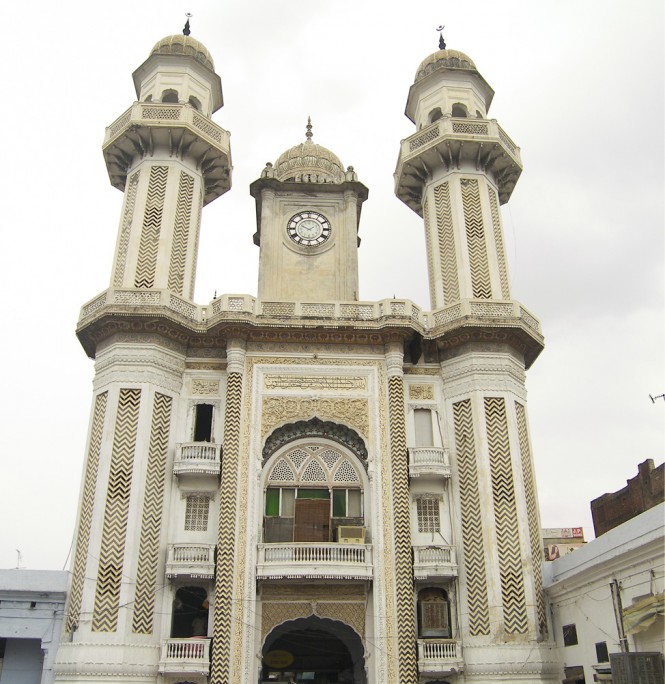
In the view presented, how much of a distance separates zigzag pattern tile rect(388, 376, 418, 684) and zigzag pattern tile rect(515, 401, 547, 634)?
3224 millimetres

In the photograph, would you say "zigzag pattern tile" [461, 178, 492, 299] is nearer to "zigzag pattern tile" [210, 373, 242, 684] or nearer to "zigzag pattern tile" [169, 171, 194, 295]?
"zigzag pattern tile" [210, 373, 242, 684]

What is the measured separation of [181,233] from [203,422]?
20.4ft

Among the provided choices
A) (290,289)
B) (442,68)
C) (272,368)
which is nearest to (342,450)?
(272,368)

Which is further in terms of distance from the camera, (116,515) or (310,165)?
(310,165)

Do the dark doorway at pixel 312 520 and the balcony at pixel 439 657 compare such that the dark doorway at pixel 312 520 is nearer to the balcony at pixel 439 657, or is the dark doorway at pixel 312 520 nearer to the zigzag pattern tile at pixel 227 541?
the zigzag pattern tile at pixel 227 541

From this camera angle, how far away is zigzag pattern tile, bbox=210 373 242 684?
1803 cm

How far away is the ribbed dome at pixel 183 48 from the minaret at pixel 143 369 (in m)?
0.06

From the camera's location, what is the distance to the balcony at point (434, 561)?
19375 millimetres

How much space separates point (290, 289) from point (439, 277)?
520 cm

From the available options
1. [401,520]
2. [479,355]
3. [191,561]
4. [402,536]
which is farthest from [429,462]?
[191,561]

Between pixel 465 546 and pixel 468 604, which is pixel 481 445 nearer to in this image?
pixel 465 546

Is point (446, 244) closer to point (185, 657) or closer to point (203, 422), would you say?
point (203, 422)

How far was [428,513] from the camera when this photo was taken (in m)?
20.7

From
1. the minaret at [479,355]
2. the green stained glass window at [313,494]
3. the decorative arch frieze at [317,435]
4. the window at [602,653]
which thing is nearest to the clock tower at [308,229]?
the minaret at [479,355]
